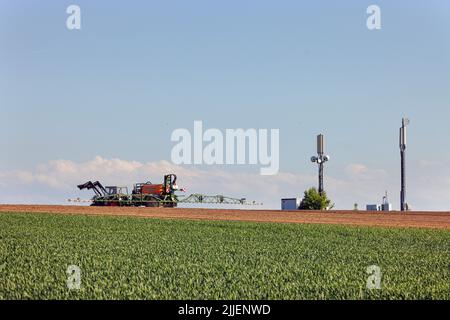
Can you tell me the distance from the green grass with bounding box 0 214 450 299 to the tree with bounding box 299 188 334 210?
51.4 metres

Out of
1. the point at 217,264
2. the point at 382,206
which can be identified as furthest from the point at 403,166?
the point at 217,264

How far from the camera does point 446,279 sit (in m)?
17.5

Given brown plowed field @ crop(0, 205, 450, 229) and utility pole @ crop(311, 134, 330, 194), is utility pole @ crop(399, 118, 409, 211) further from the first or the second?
brown plowed field @ crop(0, 205, 450, 229)

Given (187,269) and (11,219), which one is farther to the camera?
(11,219)

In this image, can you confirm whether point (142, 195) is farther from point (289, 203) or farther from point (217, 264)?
point (217, 264)

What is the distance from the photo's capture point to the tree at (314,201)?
3406 inches

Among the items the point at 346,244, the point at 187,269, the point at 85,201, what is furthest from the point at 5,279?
the point at 85,201

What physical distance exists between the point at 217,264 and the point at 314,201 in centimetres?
6853

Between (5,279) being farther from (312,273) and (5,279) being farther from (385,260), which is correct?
(385,260)

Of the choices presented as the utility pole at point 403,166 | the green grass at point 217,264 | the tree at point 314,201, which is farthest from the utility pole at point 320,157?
the green grass at point 217,264
